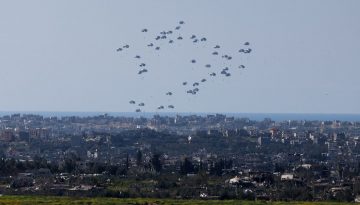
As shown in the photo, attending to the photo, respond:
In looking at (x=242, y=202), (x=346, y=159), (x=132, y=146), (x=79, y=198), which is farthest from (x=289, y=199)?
(x=132, y=146)

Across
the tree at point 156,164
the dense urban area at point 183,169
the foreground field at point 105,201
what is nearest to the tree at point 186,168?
the dense urban area at point 183,169

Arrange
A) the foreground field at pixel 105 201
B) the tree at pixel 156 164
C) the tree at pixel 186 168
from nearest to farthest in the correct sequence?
the foreground field at pixel 105 201 → the tree at pixel 186 168 → the tree at pixel 156 164

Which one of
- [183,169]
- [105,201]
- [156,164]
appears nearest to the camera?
[105,201]

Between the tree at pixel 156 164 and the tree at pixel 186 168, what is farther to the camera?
the tree at pixel 156 164

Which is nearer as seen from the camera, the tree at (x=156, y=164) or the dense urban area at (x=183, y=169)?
the dense urban area at (x=183, y=169)

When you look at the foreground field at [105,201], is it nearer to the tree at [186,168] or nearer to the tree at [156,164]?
the tree at [186,168]

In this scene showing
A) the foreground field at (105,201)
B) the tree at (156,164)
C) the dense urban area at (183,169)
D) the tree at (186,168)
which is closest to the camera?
the foreground field at (105,201)

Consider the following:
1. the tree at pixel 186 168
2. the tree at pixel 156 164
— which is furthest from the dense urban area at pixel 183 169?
the tree at pixel 156 164

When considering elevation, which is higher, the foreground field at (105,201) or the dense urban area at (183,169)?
the dense urban area at (183,169)

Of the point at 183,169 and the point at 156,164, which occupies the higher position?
the point at 156,164

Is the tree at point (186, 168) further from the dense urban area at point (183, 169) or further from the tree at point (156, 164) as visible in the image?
the tree at point (156, 164)

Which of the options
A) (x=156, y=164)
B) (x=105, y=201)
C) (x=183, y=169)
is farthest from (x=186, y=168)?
(x=105, y=201)

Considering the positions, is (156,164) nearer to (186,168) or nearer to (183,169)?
(186,168)
